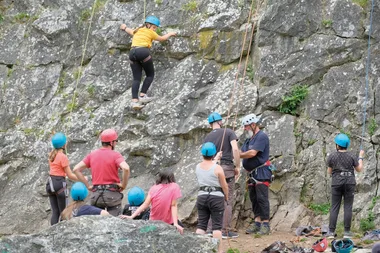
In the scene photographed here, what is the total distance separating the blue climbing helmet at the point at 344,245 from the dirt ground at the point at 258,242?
0.38m

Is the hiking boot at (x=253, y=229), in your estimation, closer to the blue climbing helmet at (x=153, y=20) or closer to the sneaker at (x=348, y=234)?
the sneaker at (x=348, y=234)

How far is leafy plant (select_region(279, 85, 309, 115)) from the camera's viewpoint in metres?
14.8

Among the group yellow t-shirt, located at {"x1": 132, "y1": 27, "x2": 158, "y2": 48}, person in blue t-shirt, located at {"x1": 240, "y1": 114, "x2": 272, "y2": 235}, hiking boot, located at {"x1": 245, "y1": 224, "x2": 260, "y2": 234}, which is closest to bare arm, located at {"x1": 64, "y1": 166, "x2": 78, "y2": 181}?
person in blue t-shirt, located at {"x1": 240, "y1": 114, "x2": 272, "y2": 235}

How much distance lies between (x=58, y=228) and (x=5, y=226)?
17.7ft

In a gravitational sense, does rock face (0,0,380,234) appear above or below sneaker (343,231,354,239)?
above

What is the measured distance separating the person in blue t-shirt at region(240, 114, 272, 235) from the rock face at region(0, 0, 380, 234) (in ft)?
1.86

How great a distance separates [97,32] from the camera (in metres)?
16.6

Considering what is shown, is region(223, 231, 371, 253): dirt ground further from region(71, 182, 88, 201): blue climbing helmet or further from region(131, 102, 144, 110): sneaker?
region(131, 102, 144, 110): sneaker

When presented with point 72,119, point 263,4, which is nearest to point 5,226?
point 72,119

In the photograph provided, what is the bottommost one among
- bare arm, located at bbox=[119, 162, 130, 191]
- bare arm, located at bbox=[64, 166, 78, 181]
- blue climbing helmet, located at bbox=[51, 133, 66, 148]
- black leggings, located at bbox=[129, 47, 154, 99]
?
bare arm, located at bbox=[64, 166, 78, 181]

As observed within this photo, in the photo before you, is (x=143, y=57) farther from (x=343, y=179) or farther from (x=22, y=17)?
(x=343, y=179)

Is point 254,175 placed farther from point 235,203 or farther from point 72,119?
point 72,119

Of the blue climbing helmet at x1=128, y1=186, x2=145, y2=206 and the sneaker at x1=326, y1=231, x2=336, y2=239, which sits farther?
the sneaker at x1=326, y1=231, x2=336, y2=239

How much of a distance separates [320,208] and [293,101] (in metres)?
2.12
